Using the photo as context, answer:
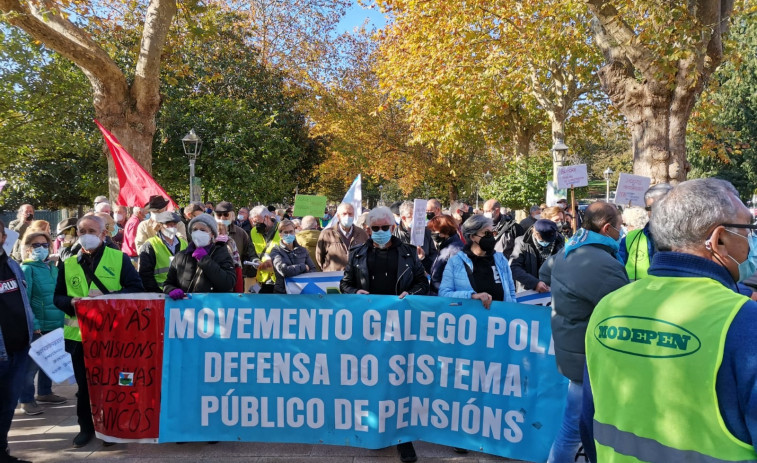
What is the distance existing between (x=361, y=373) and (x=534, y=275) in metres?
3.12

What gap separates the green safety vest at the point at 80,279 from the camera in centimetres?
455

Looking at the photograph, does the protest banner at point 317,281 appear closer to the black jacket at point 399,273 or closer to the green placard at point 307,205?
the black jacket at point 399,273

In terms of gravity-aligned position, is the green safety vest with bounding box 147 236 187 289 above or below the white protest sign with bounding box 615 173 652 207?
below

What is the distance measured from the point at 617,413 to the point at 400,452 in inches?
107

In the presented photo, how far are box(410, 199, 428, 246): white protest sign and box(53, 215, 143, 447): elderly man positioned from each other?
11.4 feet

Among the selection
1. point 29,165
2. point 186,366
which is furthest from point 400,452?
point 29,165

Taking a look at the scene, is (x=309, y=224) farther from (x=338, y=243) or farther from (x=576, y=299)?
(x=576, y=299)

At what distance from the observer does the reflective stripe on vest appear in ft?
5.04

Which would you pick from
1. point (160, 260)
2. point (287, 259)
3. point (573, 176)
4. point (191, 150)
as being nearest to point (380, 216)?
point (287, 259)

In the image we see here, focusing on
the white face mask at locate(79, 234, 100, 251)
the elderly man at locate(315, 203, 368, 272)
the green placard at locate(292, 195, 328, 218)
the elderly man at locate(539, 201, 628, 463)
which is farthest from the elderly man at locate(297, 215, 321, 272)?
the elderly man at locate(539, 201, 628, 463)

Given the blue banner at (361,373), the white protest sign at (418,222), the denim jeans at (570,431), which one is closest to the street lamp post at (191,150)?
the white protest sign at (418,222)

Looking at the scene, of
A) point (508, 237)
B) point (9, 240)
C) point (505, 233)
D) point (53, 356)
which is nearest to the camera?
point (9, 240)

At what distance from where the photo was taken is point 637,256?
13.8ft

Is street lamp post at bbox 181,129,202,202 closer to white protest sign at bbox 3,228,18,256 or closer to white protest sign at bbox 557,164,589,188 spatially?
white protest sign at bbox 557,164,589,188
